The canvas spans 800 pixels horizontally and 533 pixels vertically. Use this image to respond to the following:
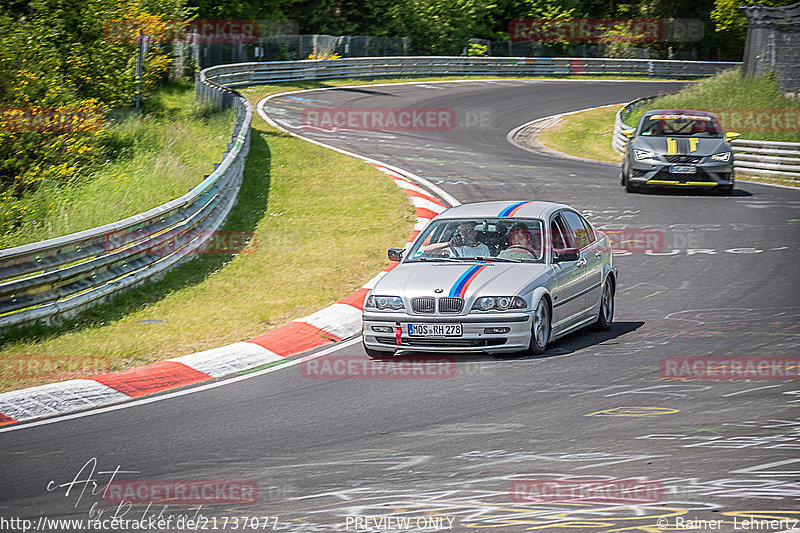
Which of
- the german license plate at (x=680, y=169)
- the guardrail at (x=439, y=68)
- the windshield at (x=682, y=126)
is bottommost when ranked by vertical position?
the german license plate at (x=680, y=169)

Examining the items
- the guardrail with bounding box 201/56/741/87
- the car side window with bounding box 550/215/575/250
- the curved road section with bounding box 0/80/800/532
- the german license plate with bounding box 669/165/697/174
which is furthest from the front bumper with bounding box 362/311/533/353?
the guardrail with bounding box 201/56/741/87

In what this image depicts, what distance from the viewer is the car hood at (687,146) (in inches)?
771

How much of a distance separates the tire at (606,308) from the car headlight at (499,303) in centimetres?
179

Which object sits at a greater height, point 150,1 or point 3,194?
point 150,1

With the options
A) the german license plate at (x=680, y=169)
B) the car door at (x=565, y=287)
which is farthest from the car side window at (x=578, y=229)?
the german license plate at (x=680, y=169)

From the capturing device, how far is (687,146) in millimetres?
19688

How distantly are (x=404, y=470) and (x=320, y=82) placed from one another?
3922cm

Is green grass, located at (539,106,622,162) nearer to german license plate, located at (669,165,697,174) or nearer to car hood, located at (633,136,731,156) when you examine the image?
car hood, located at (633,136,731,156)

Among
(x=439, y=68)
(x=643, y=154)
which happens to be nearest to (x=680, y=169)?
(x=643, y=154)

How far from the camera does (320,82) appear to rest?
4416cm

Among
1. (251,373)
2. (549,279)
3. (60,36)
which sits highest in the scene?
(60,36)

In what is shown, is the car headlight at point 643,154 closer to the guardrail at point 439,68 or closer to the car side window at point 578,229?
the car side window at point 578,229

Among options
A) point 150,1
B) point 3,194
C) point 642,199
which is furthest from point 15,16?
point 642,199

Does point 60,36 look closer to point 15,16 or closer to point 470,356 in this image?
point 15,16
